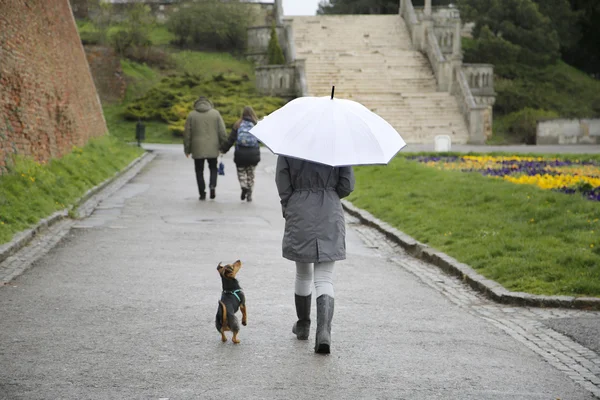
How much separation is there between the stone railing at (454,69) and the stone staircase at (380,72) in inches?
15.4

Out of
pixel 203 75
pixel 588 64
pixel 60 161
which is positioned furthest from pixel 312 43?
pixel 60 161

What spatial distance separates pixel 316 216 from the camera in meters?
7.90

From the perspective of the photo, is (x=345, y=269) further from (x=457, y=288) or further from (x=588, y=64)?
(x=588, y=64)

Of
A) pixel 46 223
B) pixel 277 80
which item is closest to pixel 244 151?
pixel 46 223

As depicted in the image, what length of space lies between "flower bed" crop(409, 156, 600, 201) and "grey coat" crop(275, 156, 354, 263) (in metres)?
8.60

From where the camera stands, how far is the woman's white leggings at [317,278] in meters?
7.89

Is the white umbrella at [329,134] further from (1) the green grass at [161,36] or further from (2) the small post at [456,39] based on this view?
(1) the green grass at [161,36]

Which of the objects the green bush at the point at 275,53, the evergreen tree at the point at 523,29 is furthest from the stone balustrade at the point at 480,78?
the green bush at the point at 275,53

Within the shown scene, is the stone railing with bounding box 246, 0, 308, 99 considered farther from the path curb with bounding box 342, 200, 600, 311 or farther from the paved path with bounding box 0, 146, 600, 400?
the paved path with bounding box 0, 146, 600, 400

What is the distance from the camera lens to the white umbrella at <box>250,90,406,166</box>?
299 inches

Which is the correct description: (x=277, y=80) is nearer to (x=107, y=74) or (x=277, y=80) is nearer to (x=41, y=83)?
(x=107, y=74)

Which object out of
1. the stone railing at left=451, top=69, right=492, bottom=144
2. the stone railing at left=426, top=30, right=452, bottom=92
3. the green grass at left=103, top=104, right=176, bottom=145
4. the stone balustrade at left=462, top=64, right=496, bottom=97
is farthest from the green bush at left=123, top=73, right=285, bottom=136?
the stone balustrade at left=462, top=64, right=496, bottom=97

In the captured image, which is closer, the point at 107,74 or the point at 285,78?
the point at 285,78

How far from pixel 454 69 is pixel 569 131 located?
7.29 m
